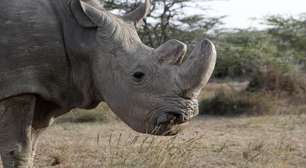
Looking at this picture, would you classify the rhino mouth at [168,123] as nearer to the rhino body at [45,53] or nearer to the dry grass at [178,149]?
the rhino body at [45,53]

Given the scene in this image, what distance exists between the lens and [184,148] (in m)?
4.18

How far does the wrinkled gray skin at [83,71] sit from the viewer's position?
9.85 feet

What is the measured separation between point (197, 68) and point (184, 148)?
1.34 metres

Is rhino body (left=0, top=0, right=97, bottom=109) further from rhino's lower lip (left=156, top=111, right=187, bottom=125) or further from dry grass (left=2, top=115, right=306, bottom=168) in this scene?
dry grass (left=2, top=115, right=306, bottom=168)

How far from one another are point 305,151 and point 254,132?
8.01 ft

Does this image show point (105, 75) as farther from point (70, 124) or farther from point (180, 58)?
point (70, 124)

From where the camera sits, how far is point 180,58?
3084 millimetres

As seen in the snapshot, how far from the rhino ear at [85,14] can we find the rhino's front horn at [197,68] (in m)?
0.56

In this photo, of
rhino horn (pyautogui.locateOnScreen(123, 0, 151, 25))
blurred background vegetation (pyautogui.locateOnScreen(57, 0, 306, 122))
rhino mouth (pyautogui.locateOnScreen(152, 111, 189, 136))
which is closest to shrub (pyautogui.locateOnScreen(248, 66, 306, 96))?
blurred background vegetation (pyautogui.locateOnScreen(57, 0, 306, 122))

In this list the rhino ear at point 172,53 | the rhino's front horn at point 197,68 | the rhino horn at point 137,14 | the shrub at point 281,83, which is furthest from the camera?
the shrub at point 281,83

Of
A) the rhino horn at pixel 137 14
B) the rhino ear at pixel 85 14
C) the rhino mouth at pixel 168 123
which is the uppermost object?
the rhino ear at pixel 85 14

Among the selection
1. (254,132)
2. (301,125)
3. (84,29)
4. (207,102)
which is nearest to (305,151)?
(254,132)

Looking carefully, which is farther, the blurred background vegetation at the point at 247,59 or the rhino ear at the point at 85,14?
the blurred background vegetation at the point at 247,59

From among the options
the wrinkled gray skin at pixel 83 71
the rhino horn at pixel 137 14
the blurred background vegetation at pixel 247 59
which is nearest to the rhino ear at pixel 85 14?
the wrinkled gray skin at pixel 83 71
